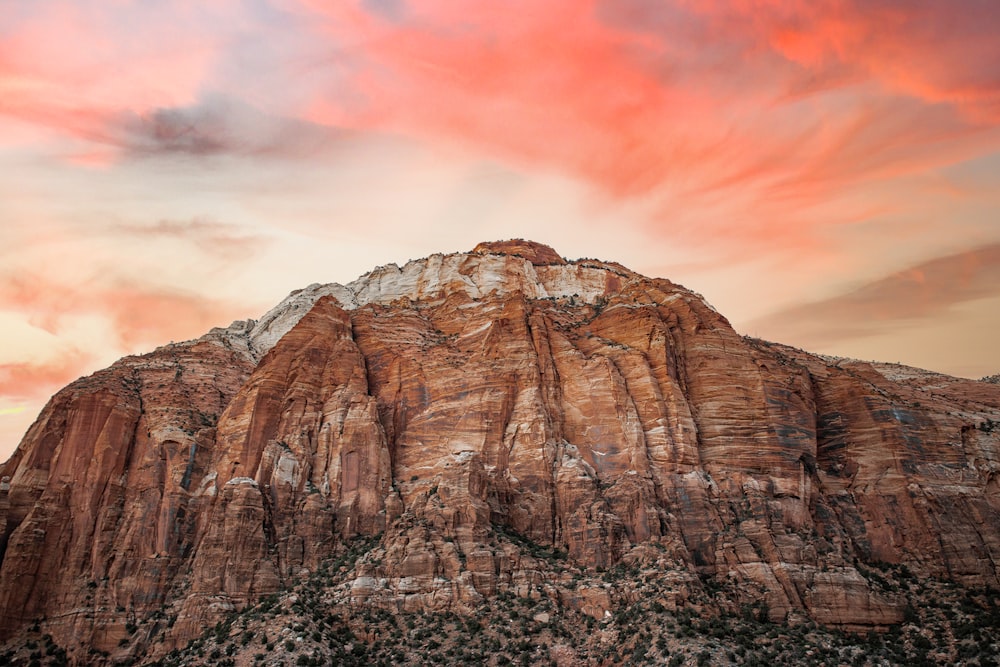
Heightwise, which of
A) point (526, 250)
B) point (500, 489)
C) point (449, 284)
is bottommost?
point (500, 489)

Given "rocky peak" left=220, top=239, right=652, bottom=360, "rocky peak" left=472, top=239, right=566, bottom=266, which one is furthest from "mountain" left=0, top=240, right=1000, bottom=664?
"rocky peak" left=472, top=239, right=566, bottom=266

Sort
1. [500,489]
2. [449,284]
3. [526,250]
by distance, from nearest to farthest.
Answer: [500,489], [449,284], [526,250]

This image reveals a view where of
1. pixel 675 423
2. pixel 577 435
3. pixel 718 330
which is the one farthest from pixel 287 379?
pixel 718 330

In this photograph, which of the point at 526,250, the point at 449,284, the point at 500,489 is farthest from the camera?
the point at 526,250

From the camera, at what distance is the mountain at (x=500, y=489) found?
60875 mm

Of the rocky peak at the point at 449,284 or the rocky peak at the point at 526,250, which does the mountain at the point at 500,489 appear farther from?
the rocky peak at the point at 526,250

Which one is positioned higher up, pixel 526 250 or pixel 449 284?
pixel 526 250

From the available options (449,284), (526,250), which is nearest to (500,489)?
(449,284)

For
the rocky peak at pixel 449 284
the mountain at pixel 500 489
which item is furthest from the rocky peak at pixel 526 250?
the mountain at pixel 500 489

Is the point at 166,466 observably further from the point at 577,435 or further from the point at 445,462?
the point at 577,435

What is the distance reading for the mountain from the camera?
6088cm

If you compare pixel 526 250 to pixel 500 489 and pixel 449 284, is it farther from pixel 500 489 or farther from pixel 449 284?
pixel 500 489

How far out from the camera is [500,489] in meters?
68.9

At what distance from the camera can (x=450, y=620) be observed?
193 ft
